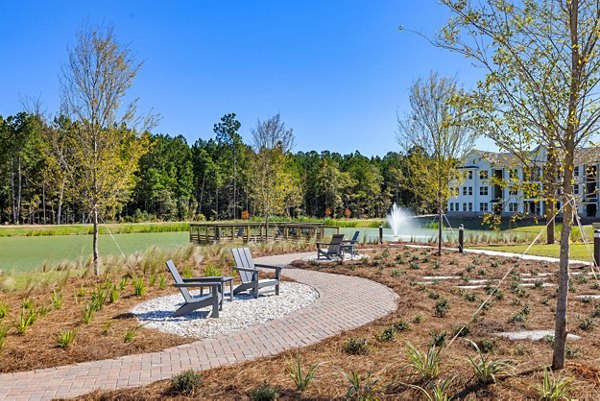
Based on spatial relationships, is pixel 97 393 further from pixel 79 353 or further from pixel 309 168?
pixel 309 168

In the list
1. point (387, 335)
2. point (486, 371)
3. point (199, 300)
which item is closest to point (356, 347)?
point (387, 335)

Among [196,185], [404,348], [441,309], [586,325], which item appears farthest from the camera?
[196,185]

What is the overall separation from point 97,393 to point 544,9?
226 inches

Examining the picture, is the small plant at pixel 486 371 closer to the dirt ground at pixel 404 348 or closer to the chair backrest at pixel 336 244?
the dirt ground at pixel 404 348

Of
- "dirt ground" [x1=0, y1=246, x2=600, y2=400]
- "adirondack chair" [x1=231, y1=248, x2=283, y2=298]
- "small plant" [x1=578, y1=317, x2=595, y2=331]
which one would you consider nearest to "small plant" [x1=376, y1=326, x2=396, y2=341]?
"dirt ground" [x1=0, y1=246, x2=600, y2=400]

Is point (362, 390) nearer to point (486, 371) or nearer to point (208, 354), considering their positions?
point (486, 371)

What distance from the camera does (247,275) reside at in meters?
9.94

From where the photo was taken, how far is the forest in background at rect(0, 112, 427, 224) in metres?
45.7

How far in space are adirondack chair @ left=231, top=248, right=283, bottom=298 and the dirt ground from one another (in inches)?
71.1

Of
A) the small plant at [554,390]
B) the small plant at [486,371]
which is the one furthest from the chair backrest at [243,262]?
the small plant at [554,390]

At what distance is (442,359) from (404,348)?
0.64m

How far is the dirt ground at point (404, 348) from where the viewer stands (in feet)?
13.0

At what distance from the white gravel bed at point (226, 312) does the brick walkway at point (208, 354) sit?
33 cm

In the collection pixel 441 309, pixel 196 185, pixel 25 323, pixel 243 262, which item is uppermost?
pixel 196 185
